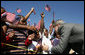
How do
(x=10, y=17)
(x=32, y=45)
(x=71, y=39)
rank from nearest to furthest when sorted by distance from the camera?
1. (x=71, y=39)
2. (x=10, y=17)
3. (x=32, y=45)

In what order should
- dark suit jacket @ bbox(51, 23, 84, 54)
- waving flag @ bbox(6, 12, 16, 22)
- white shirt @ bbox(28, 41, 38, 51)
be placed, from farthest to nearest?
1. white shirt @ bbox(28, 41, 38, 51)
2. waving flag @ bbox(6, 12, 16, 22)
3. dark suit jacket @ bbox(51, 23, 84, 54)

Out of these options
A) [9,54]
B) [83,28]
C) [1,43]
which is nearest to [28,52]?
[9,54]

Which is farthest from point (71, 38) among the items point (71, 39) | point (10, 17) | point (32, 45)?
point (10, 17)

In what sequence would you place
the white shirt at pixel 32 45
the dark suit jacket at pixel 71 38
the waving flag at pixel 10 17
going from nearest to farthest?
the dark suit jacket at pixel 71 38
the waving flag at pixel 10 17
the white shirt at pixel 32 45

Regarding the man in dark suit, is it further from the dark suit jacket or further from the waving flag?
the waving flag

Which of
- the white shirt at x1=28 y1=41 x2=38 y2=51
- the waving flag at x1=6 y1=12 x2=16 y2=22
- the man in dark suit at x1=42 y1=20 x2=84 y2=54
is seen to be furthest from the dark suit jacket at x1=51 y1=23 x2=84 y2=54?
the waving flag at x1=6 y1=12 x2=16 y2=22

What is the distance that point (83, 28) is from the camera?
6.86ft

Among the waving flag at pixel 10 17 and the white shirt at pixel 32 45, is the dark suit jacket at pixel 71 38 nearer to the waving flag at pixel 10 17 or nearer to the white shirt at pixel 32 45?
the white shirt at pixel 32 45

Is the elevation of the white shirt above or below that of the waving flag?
below

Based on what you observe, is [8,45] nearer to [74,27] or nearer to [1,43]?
[1,43]

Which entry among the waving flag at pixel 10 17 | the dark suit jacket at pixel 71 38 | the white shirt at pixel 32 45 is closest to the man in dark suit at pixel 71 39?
the dark suit jacket at pixel 71 38

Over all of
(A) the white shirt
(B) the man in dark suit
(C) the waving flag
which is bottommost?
(A) the white shirt

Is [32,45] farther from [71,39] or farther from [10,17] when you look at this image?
[71,39]

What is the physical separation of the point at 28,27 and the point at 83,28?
1.81 meters
